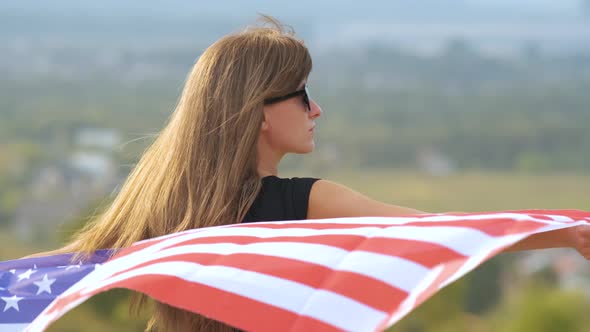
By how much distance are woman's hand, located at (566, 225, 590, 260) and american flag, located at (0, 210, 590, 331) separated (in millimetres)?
19

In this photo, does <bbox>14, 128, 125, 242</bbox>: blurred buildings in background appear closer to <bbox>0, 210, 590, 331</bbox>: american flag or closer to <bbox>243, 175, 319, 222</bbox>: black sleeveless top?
<bbox>243, 175, 319, 222</bbox>: black sleeveless top

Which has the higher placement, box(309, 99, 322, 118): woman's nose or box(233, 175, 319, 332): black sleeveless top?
box(309, 99, 322, 118): woman's nose

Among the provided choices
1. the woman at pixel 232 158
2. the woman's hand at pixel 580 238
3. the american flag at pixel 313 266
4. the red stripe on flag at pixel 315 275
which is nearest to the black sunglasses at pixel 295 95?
the woman at pixel 232 158

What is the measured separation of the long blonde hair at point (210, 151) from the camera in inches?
107

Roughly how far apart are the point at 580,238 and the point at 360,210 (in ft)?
1.67

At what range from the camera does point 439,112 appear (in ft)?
282

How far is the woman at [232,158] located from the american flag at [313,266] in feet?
0.32

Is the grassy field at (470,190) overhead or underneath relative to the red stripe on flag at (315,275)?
underneath

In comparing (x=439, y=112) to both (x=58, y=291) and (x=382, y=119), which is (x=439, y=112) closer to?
(x=382, y=119)

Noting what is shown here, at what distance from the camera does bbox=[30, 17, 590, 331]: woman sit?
2688 millimetres

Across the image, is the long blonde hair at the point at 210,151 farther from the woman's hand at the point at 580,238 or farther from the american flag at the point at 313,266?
the woman's hand at the point at 580,238

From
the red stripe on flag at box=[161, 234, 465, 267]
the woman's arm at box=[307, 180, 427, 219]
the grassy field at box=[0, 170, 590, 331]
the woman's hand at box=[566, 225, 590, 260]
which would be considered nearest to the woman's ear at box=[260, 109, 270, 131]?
the woman's arm at box=[307, 180, 427, 219]

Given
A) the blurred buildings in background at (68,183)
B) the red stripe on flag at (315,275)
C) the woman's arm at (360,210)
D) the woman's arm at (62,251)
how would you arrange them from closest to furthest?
the red stripe on flag at (315,275) < the woman's arm at (360,210) < the woman's arm at (62,251) < the blurred buildings in background at (68,183)

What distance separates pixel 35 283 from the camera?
2920 mm
